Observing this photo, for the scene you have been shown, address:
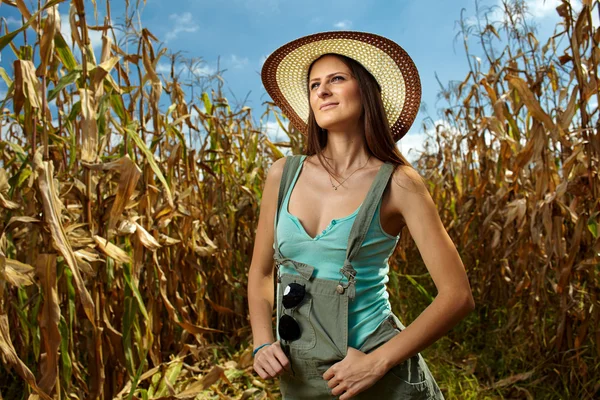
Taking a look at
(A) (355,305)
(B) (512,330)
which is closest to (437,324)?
(A) (355,305)

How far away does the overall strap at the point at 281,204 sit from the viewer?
1139mm

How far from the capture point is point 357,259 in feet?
3.70

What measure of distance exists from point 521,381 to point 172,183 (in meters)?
1.75

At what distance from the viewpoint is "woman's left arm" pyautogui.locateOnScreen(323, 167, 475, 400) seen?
1046mm

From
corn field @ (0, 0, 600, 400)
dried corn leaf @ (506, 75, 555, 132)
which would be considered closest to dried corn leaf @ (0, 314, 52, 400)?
corn field @ (0, 0, 600, 400)

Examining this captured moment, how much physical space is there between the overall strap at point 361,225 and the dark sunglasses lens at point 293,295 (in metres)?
Answer: 0.09

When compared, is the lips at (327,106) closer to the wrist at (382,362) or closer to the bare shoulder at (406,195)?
the bare shoulder at (406,195)

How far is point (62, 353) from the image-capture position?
71.5 inches

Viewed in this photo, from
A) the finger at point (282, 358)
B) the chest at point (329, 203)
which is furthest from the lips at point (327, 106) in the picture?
the finger at point (282, 358)

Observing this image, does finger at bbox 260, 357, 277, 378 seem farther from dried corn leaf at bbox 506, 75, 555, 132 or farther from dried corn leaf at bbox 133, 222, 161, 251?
dried corn leaf at bbox 506, 75, 555, 132

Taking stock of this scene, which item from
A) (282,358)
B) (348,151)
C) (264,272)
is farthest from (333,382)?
(348,151)

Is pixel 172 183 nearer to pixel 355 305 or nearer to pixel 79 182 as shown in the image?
pixel 79 182

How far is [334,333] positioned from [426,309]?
18cm

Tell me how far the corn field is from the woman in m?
0.65
